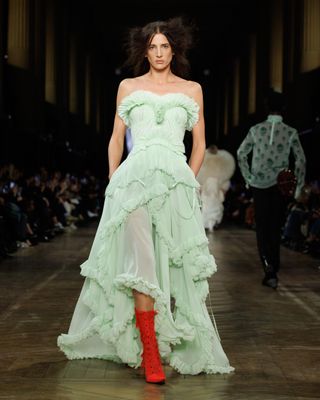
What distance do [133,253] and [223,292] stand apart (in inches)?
165

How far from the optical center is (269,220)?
9.36 metres

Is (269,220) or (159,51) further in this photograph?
(269,220)

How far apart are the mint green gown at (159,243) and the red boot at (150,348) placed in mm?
100

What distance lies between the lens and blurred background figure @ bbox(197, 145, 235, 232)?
21672 millimetres

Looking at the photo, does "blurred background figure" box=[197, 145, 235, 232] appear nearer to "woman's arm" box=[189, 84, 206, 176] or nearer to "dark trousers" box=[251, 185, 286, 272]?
"dark trousers" box=[251, 185, 286, 272]

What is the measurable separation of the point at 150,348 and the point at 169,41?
1.56m

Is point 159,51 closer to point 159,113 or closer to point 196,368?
point 159,113

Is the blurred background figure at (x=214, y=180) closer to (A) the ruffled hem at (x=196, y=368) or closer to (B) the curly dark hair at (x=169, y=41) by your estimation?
(B) the curly dark hair at (x=169, y=41)

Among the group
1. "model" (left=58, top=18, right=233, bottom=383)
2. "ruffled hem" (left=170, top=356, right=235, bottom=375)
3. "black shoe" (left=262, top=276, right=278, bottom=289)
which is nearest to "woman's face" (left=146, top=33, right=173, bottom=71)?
"model" (left=58, top=18, right=233, bottom=383)

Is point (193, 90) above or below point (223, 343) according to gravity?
above

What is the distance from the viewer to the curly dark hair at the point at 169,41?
517 cm

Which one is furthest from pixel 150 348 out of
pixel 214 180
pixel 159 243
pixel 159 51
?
pixel 214 180

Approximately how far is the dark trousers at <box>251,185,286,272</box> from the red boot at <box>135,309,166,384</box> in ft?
15.0

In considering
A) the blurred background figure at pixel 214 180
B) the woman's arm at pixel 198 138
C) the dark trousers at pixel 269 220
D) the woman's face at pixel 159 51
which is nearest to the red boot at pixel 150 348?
the woman's arm at pixel 198 138
